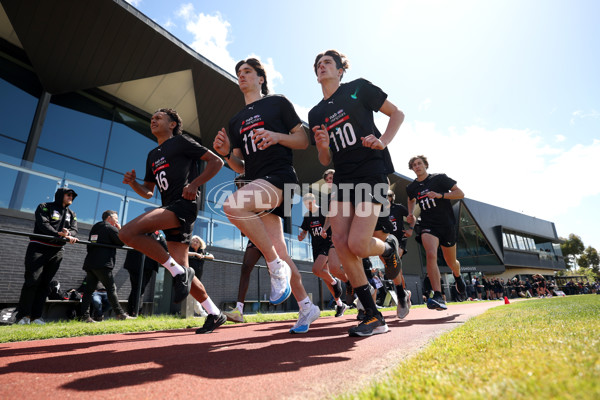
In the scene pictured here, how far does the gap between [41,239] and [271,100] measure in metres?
4.38

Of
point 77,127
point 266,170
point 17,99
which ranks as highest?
point 17,99

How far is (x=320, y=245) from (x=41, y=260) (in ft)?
15.3

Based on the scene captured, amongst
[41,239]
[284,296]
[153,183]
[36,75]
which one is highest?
[36,75]

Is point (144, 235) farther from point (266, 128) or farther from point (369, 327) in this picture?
point (369, 327)

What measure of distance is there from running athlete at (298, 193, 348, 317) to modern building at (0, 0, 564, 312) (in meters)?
1.75

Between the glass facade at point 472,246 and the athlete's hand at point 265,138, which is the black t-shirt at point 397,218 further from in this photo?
the glass facade at point 472,246

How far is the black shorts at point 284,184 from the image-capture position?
9.15ft

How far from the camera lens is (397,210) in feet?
23.6

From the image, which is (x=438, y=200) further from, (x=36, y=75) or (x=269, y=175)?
(x=36, y=75)

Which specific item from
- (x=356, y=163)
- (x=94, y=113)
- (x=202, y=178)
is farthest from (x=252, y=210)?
(x=94, y=113)

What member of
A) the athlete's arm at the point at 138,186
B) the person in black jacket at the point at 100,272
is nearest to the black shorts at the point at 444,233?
the athlete's arm at the point at 138,186

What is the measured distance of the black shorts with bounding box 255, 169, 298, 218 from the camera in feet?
9.15

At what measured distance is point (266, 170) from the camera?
289 centimetres

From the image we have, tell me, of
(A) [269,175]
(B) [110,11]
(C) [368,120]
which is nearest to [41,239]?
(A) [269,175]
